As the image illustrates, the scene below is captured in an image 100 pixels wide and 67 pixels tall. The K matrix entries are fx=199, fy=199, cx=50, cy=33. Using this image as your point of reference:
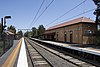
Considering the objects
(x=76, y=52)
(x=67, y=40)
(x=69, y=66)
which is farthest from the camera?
(x=67, y=40)

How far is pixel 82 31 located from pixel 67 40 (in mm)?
12642

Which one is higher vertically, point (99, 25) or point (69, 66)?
point (99, 25)

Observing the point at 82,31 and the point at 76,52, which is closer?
the point at 76,52

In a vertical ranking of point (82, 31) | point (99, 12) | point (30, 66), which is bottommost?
point (30, 66)

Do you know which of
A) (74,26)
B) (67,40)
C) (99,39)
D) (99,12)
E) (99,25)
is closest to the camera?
(99,39)

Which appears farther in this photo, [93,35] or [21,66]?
[93,35]

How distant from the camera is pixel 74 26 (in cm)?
5500

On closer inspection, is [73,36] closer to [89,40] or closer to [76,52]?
[89,40]

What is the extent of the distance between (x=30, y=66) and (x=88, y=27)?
38533 mm

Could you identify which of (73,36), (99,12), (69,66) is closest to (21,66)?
(69,66)

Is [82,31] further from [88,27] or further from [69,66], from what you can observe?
[69,66]

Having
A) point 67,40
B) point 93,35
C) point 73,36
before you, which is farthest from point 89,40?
point 67,40

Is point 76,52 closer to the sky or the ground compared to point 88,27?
closer to the ground

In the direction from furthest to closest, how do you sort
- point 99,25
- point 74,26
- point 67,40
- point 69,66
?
point 67,40
point 74,26
point 99,25
point 69,66
